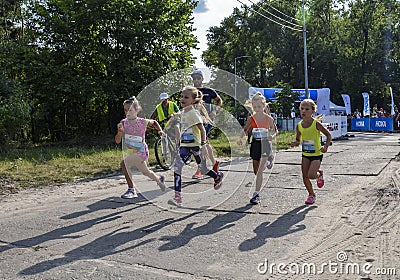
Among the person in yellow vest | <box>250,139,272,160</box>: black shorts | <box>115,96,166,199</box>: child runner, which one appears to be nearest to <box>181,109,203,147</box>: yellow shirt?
<box>115,96,166,199</box>: child runner

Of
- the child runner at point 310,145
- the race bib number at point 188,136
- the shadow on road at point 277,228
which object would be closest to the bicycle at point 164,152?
the race bib number at point 188,136

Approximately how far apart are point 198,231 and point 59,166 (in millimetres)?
6758

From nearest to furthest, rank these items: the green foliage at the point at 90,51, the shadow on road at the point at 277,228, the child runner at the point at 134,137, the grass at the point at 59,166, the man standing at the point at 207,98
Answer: the shadow on road at the point at 277,228 → the child runner at the point at 134,137 → the man standing at the point at 207,98 → the grass at the point at 59,166 → the green foliage at the point at 90,51

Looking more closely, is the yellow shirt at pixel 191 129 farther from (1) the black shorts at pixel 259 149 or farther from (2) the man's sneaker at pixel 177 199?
(1) the black shorts at pixel 259 149

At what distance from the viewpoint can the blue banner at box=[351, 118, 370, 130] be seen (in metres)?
37.3

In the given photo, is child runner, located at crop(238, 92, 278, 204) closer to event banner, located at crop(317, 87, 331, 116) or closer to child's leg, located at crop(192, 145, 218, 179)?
child's leg, located at crop(192, 145, 218, 179)

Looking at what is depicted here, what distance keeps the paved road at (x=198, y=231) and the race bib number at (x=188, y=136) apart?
38.2 inches

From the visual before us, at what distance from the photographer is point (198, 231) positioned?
5.51m

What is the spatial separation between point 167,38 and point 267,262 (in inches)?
664

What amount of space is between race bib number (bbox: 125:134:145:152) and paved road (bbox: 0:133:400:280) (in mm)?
854

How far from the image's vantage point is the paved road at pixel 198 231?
14.0ft

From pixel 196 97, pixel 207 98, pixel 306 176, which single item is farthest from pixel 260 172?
pixel 207 98

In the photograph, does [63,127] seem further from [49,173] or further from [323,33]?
[323,33]

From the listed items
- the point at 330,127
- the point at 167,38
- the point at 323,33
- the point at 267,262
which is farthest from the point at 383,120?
the point at 267,262
